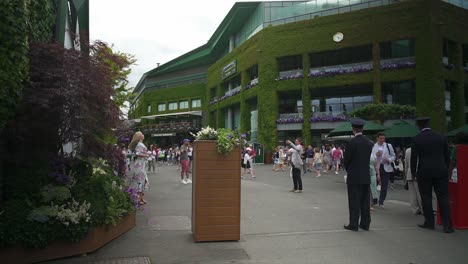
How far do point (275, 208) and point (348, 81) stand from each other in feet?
87.7

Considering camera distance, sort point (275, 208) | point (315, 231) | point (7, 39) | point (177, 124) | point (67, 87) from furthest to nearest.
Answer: point (177, 124) < point (275, 208) < point (315, 231) < point (67, 87) < point (7, 39)

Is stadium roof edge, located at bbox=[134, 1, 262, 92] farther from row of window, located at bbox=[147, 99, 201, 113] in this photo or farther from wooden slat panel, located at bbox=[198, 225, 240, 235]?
wooden slat panel, located at bbox=[198, 225, 240, 235]

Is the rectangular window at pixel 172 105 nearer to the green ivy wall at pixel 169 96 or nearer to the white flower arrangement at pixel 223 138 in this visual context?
the green ivy wall at pixel 169 96

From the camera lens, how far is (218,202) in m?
5.88

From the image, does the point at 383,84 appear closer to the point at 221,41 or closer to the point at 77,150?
the point at 221,41

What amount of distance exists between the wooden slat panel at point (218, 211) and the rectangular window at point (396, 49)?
104 ft

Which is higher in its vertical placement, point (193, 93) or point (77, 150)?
point (193, 93)

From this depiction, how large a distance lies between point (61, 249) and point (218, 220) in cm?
215

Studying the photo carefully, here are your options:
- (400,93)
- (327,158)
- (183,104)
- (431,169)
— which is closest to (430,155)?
(431,169)

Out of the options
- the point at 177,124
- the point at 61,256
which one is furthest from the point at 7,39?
the point at 177,124

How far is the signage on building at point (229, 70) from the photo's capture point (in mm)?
45656

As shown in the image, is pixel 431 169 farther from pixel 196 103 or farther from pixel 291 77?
pixel 196 103

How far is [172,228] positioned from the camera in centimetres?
692

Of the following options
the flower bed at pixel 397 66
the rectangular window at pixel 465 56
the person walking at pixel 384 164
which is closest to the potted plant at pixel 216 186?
the person walking at pixel 384 164
